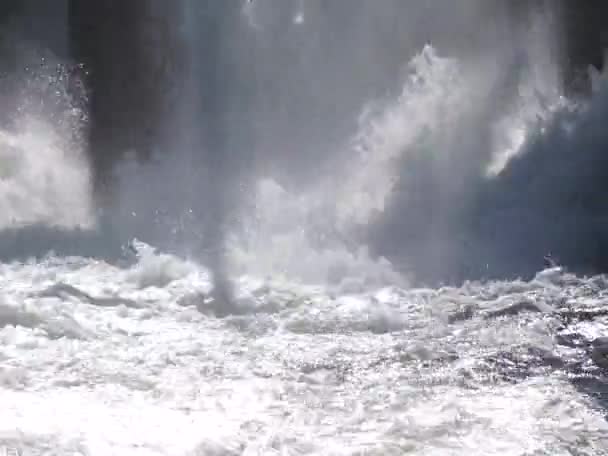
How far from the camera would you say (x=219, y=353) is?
673 cm

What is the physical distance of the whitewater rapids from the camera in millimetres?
5105

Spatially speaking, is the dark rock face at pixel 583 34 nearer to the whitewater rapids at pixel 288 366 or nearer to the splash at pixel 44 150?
the whitewater rapids at pixel 288 366

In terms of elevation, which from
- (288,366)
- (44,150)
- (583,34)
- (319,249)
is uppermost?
(583,34)

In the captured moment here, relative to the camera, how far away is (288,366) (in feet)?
21.2

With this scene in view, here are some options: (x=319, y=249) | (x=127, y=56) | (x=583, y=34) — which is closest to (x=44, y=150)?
(x=127, y=56)

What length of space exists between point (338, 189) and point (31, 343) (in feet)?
17.0

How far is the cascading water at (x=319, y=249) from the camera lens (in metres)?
5.47

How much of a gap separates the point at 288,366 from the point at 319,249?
2.84m

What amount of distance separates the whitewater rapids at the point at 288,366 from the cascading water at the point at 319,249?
A: 3 cm

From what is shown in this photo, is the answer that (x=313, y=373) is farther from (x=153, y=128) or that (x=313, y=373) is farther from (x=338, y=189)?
(x=153, y=128)

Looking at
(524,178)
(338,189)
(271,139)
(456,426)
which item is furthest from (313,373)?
(271,139)
